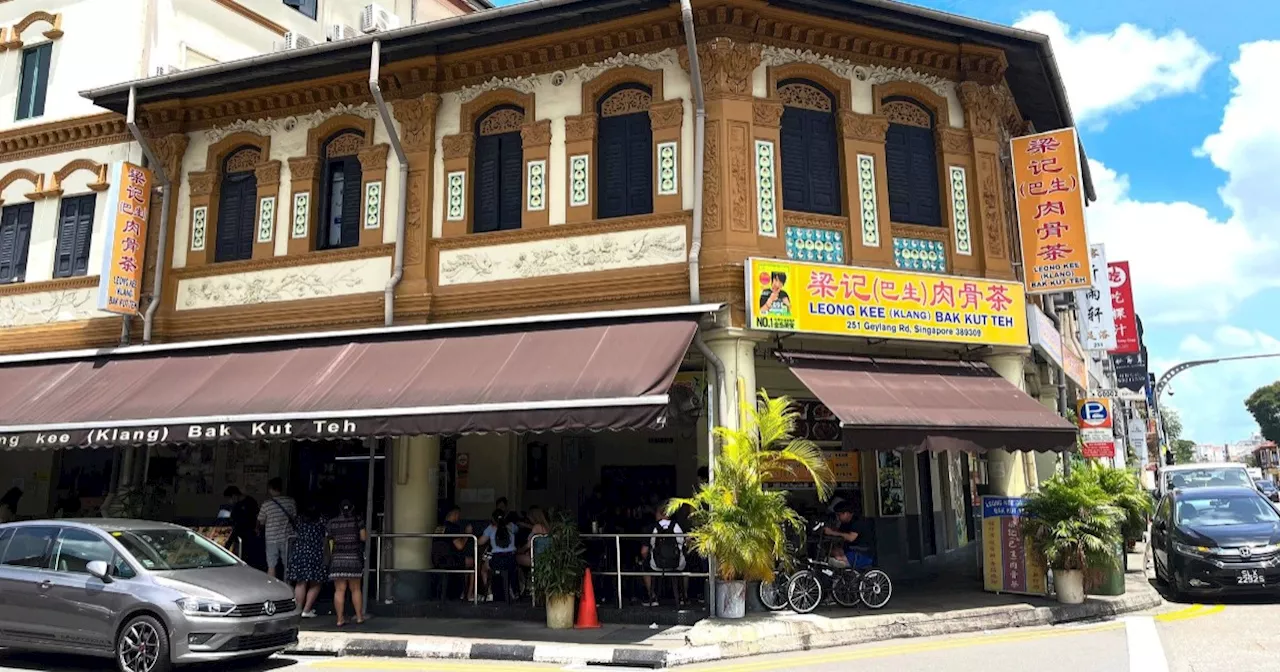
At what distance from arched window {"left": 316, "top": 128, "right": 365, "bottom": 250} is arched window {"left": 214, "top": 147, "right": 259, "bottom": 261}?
4.59 ft

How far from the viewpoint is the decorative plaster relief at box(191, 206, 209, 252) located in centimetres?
1569

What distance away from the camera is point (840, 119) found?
44.0ft

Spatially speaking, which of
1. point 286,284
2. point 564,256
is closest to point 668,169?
point 564,256

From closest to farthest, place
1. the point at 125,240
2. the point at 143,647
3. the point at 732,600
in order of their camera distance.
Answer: the point at 143,647
the point at 732,600
the point at 125,240

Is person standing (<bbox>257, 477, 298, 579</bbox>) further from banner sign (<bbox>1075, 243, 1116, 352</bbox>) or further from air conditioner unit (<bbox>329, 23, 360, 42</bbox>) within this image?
banner sign (<bbox>1075, 243, 1116, 352</bbox>)

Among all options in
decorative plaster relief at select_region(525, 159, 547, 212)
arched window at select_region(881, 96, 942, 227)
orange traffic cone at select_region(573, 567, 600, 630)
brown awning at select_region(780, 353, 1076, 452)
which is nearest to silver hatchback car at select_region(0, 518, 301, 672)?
orange traffic cone at select_region(573, 567, 600, 630)

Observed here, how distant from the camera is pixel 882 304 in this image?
12.6 metres

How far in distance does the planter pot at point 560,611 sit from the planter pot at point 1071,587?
6.73 meters

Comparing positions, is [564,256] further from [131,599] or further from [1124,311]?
[1124,311]

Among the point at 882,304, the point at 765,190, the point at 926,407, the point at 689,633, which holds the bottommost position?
the point at 689,633

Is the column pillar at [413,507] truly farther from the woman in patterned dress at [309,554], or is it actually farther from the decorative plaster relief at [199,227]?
the decorative plaster relief at [199,227]

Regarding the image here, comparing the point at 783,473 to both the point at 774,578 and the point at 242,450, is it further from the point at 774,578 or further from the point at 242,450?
the point at 242,450

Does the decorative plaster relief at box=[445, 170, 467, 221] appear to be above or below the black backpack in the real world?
above

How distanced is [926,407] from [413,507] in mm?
7701
